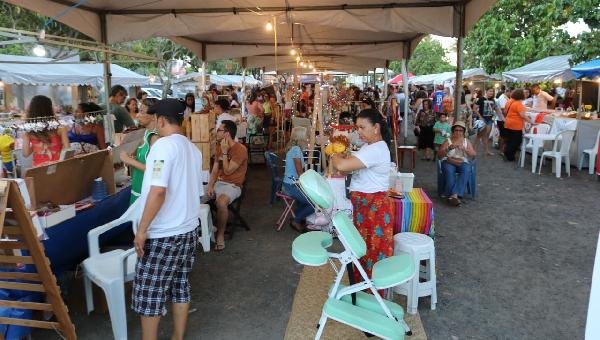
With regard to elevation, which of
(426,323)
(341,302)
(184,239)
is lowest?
(426,323)

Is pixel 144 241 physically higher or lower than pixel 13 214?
lower

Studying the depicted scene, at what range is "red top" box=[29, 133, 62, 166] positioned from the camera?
4332mm

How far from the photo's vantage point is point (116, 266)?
330 centimetres

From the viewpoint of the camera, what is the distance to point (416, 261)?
3525 millimetres

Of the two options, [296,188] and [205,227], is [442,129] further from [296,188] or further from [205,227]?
[205,227]

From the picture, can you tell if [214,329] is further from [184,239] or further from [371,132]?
[371,132]

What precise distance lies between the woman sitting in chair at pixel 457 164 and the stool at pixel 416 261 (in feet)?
10.6

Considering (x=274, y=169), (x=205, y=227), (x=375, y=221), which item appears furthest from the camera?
(x=274, y=169)

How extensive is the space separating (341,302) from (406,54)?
10.4 metres

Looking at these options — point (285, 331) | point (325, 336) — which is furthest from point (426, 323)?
point (285, 331)

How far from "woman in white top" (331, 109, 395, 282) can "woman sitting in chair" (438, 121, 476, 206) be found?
3559mm

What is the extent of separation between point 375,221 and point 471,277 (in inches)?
56.4

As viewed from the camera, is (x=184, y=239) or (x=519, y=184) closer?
(x=184, y=239)

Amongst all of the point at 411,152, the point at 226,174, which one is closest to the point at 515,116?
the point at 411,152
